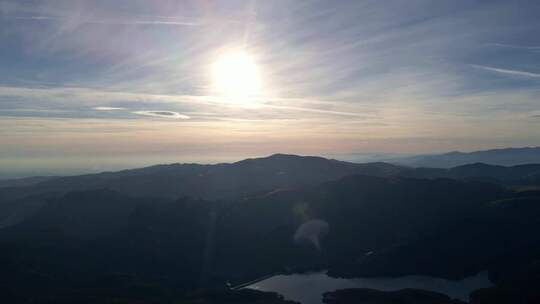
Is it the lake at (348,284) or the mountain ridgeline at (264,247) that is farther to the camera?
the lake at (348,284)

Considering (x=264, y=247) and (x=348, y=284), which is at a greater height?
(x=264, y=247)

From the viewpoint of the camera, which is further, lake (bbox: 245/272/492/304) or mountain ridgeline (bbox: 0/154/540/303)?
lake (bbox: 245/272/492/304)

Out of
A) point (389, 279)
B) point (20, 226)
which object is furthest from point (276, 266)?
point (20, 226)

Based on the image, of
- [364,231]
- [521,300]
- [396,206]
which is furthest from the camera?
[396,206]

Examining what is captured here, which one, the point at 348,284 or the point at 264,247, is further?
the point at 264,247

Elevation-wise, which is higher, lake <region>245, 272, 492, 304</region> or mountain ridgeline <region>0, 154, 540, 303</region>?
mountain ridgeline <region>0, 154, 540, 303</region>

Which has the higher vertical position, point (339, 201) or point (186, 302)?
point (339, 201)

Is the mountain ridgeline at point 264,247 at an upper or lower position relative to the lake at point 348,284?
upper

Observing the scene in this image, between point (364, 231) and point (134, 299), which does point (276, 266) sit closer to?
point (364, 231)
